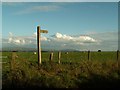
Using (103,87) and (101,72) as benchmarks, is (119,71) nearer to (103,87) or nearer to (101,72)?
(101,72)

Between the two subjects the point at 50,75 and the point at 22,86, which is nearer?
the point at 22,86

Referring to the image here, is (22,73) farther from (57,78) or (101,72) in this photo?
(101,72)

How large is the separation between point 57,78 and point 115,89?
2.19m

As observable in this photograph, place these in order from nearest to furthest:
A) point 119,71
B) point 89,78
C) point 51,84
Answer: point 51,84
point 89,78
point 119,71

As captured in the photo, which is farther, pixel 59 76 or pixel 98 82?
pixel 59 76

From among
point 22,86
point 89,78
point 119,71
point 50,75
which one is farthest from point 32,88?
point 119,71

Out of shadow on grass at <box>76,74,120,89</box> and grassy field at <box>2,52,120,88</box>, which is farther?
shadow on grass at <box>76,74,120,89</box>

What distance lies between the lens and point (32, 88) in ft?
38.4

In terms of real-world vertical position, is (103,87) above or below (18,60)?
below

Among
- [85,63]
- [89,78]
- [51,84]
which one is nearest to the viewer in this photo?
[51,84]

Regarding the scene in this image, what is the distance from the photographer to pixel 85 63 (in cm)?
1454

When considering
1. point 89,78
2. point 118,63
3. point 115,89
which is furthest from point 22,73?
point 118,63

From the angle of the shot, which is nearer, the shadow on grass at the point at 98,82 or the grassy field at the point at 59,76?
the grassy field at the point at 59,76

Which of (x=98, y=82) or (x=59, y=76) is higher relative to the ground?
(x=59, y=76)
